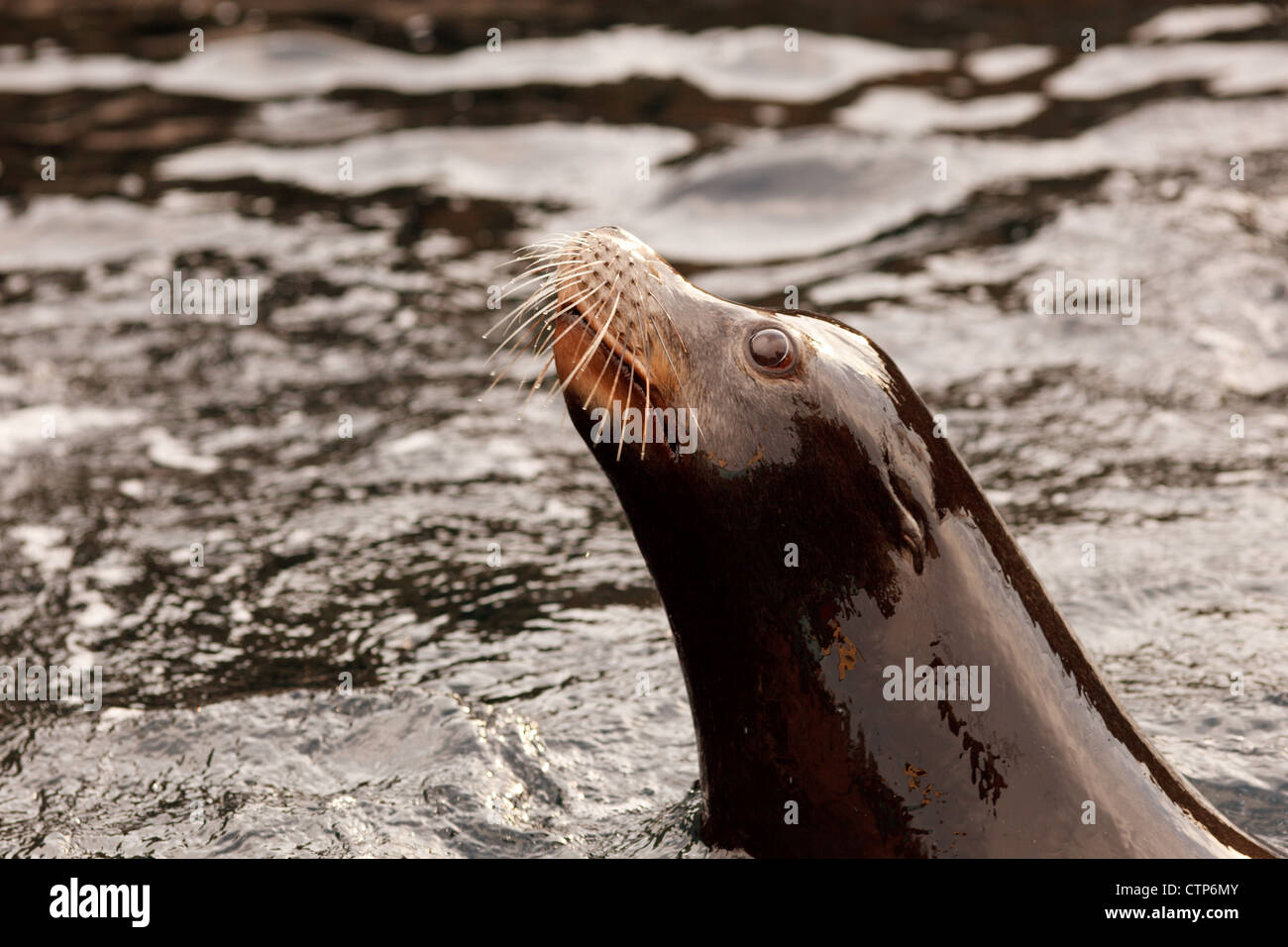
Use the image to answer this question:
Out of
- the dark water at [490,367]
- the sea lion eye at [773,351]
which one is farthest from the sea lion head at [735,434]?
the dark water at [490,367]

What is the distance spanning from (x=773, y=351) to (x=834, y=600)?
23.1 inches

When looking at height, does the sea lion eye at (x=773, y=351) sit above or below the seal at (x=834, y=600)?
above

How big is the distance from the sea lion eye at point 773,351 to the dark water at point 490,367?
4.13 feet

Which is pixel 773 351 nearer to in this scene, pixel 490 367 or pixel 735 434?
pixel 735 434

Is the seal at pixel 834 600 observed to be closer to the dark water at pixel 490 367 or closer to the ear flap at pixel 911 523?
the ear flap at pixel 911 523

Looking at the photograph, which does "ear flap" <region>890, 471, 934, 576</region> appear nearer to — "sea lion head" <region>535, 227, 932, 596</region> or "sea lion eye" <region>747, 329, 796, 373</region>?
"sea lion head" <region>535, 227, 932, 596</region>

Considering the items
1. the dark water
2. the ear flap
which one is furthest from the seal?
the dark water

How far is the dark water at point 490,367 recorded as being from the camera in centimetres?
516

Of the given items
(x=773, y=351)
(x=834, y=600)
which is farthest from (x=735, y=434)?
(x=834, y=600)

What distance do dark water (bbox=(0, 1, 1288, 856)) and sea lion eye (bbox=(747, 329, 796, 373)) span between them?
1.26 metres

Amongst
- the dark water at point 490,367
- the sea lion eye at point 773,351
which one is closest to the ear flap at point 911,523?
the sea lion eye at point 773,351

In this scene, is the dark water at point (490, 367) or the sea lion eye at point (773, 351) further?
the dark water at point (490, 367)

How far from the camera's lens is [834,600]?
153 inches

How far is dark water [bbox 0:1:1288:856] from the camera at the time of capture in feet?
16.9
